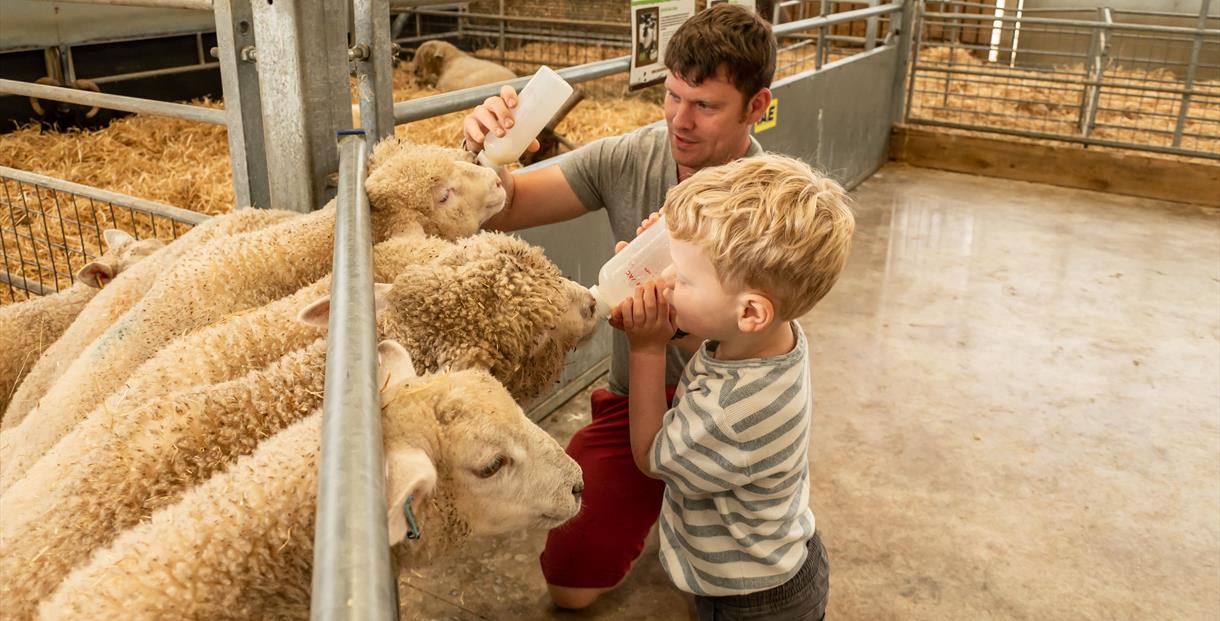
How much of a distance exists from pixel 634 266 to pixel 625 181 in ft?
2.95

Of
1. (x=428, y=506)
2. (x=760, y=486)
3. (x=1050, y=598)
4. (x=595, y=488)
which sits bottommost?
(x=1050, y=598)

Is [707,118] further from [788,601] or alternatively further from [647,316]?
[788,601]

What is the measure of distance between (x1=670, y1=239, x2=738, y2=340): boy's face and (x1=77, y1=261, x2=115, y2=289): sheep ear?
1.52m

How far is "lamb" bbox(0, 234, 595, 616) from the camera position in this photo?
1.39m

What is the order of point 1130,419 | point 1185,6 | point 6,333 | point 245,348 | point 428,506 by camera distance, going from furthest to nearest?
1. point 1185,6
2. point 1130,419
3. point 6,333
4. point 245,348
5. point 428,506

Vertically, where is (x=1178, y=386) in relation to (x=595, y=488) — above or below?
below

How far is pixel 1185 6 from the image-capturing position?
33.7ft

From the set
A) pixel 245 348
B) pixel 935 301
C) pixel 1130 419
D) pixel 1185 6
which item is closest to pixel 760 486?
pixel 245 348

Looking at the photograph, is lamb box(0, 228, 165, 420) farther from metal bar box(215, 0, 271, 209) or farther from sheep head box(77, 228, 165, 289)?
metal bar box(215, 0, 271, 209)

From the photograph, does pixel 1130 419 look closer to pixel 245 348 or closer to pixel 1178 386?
pixel 1178 386

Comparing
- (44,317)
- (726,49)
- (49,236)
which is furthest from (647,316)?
(49,236)

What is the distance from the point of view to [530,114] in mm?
2289

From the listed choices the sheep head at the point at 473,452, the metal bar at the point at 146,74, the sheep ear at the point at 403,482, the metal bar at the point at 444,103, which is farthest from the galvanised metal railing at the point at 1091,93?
the sheep ear at the point at 403,482

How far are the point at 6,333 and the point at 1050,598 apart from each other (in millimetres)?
2859
